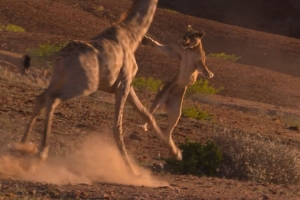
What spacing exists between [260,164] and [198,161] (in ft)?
2.84

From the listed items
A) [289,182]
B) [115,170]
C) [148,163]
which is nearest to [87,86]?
[115,170]

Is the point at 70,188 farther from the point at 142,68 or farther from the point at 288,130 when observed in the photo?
the point at 142,68

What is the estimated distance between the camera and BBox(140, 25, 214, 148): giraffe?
11.5 metres

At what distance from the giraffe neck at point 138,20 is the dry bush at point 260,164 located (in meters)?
2.38

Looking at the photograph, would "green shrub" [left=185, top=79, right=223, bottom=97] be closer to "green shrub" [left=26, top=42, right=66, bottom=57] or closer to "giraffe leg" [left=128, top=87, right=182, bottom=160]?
"green shrub" [left=26, top=42, right=66, bottom=57]

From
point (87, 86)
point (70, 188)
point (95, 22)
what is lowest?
point (95, 22)

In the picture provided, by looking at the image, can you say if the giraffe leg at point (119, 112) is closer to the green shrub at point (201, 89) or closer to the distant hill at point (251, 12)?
the green shrub at point (201, 89)

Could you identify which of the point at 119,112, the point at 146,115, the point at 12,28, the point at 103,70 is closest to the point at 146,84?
the point at 12,28

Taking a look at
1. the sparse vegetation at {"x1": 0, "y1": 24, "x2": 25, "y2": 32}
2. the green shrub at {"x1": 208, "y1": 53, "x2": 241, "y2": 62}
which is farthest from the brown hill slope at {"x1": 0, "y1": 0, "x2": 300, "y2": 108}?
the green shrub at {"x1": 208, "y1": 53, "x2": 241, "y2": 62}

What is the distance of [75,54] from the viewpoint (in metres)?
10.2

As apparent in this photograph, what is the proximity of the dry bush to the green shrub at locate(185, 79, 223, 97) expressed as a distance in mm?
10722

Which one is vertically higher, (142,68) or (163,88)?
(163,88)

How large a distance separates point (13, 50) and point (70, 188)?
1547 cm

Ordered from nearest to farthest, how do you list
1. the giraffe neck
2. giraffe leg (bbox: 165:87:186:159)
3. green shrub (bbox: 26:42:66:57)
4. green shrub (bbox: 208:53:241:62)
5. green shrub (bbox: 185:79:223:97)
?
1. the giraffe neck
2. giraffe leg (bbox: 165:87:186:159)
3. green shrub (bbox: 185:79:223:97)
4. green shrub (bbox: 26:42:66:57)
5. green shrub (bbox: 208:53:241:62)
